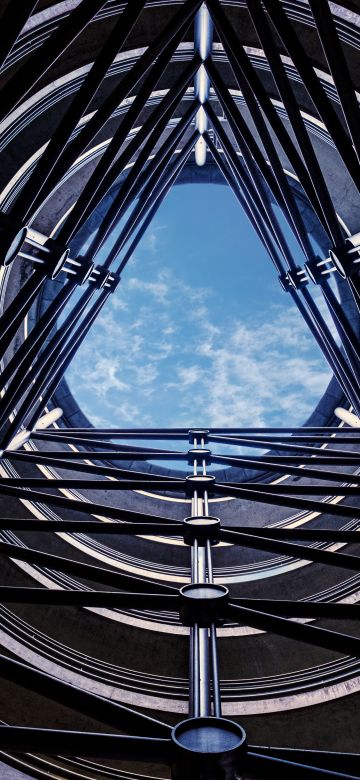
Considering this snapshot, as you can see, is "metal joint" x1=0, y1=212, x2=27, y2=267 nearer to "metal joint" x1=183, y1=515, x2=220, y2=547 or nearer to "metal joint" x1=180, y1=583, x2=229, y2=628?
"metal joint" x1=183, y1=515, x2=220, y2=547

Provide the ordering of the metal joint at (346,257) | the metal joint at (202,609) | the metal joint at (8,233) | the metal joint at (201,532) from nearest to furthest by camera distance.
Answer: the metal joint at (202,609), the metal joint at (8,233), the metal joint at (201,532), the metal joint at (346,257)

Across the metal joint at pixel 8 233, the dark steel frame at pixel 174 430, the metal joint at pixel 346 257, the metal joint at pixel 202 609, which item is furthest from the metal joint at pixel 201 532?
the metal joint at pixel 8 233

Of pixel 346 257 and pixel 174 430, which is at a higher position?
pixel 174 430

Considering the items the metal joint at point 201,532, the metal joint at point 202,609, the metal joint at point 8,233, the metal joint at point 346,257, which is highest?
the metal joint at point 346,257

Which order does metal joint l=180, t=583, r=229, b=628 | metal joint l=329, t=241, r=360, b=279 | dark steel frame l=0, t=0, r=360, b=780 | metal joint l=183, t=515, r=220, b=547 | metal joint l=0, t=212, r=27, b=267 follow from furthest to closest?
metal joint l=329, t=241, r=360, b=279 → metal joint l=183, t=515, r=220, b=547 → metal joint l=0, t=212, r=27, b=267 → metal joint l=180, t=583, r=229, b=628 → dark steel frame l=0, t=0, r=360, b=780

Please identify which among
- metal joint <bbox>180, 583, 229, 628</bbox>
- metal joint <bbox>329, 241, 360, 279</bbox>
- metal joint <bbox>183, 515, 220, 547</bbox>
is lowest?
metal joint <bbox>180, 583, 229, 628</bbox>

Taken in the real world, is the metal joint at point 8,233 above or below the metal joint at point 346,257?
below

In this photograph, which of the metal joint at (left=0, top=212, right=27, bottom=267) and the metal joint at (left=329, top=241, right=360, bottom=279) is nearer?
the metal joint at (left=0, top=212, right=27, bottom=267)

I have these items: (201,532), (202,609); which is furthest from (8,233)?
(202,609)

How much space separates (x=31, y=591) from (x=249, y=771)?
11.7 ft

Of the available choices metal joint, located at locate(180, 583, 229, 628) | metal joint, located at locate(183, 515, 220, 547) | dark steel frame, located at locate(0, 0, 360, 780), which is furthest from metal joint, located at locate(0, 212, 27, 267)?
metal joint, located at locate(180, 583, 229, 628)

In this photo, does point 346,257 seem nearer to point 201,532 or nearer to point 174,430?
point 201,532

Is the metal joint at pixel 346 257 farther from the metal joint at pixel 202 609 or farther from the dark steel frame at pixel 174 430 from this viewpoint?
the metal joint at pixel 202 609

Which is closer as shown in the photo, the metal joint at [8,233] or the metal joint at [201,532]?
the metal joint at [8,233]
